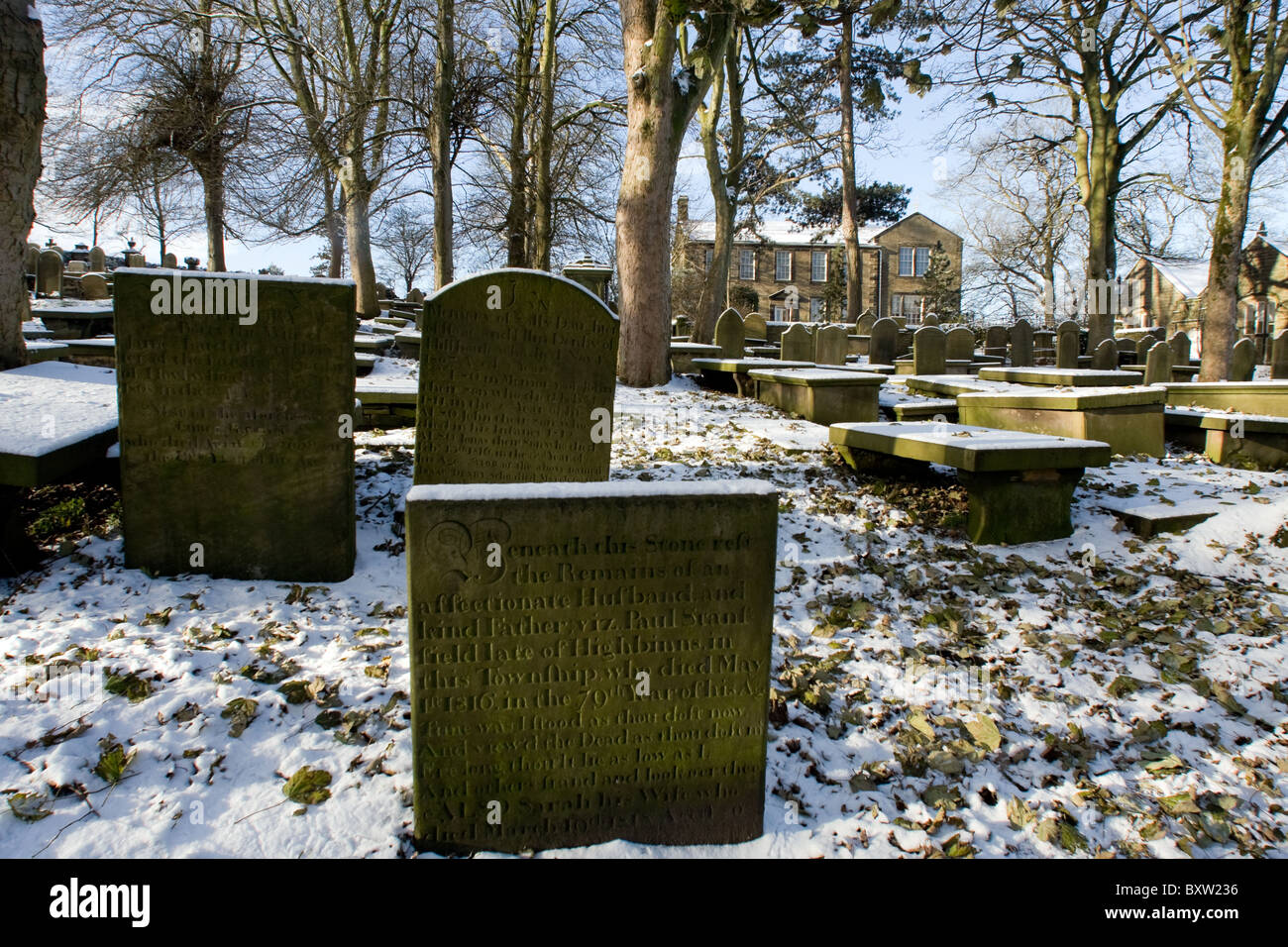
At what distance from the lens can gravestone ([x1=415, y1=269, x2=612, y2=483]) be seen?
15.9ft

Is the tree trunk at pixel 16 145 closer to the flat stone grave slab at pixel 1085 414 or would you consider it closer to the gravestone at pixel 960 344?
the flat stone grave slab at pixel 1085 414

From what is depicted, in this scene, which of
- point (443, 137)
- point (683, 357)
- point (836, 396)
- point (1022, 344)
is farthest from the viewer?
point (1022, 344)

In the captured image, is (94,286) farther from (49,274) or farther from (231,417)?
(231,417)

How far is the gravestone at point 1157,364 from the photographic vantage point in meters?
13.1

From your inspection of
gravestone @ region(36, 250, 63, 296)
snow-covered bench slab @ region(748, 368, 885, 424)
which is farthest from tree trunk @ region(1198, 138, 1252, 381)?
gravestone @ region(36, 250, 63, 296)

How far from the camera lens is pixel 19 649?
325 cm

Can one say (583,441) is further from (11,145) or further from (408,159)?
(408,159)

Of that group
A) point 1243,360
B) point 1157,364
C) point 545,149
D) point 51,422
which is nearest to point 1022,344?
point 1157,364

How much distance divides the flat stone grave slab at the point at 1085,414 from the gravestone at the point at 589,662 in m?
5.99

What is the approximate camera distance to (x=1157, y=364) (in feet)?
A: 43.8

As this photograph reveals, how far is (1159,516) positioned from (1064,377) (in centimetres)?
511
